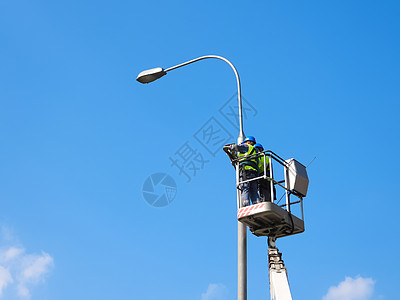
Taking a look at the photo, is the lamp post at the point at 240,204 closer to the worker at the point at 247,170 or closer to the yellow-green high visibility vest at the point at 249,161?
the worker at the point at 247,170

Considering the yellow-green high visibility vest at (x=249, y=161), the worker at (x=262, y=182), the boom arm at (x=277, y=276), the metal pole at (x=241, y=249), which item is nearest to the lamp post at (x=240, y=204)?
the metal pole at (x=241, y=249)

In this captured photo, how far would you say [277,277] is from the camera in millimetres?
13227

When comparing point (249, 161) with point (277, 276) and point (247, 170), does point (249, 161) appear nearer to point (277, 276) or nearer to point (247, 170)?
point (247, 170)

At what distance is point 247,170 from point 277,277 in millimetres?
2830

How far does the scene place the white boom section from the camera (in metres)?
13.0

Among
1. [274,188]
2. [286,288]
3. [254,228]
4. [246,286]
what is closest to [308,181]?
[274,188]

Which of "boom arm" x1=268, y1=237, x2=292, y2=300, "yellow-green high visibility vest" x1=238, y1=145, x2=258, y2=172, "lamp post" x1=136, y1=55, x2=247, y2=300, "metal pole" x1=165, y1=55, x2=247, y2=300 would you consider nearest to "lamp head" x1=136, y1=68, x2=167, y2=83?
"lamp post" x1=136, y1=55, x2=247, y2=300

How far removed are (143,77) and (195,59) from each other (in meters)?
1.73

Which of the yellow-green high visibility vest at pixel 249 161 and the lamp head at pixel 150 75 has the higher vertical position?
the lamp head at pixel 150 75

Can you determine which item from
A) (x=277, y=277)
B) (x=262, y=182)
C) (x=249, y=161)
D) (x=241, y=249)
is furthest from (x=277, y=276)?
(x=249, y=161)

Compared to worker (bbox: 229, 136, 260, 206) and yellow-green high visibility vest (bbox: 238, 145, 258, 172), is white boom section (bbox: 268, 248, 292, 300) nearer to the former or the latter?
worker (bbox: 229, 136, 260, 206)

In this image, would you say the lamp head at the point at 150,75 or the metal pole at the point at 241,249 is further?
the lamp head at the point at 150,75

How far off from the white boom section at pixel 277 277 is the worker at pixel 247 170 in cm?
149

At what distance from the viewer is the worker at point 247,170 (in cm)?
1352
